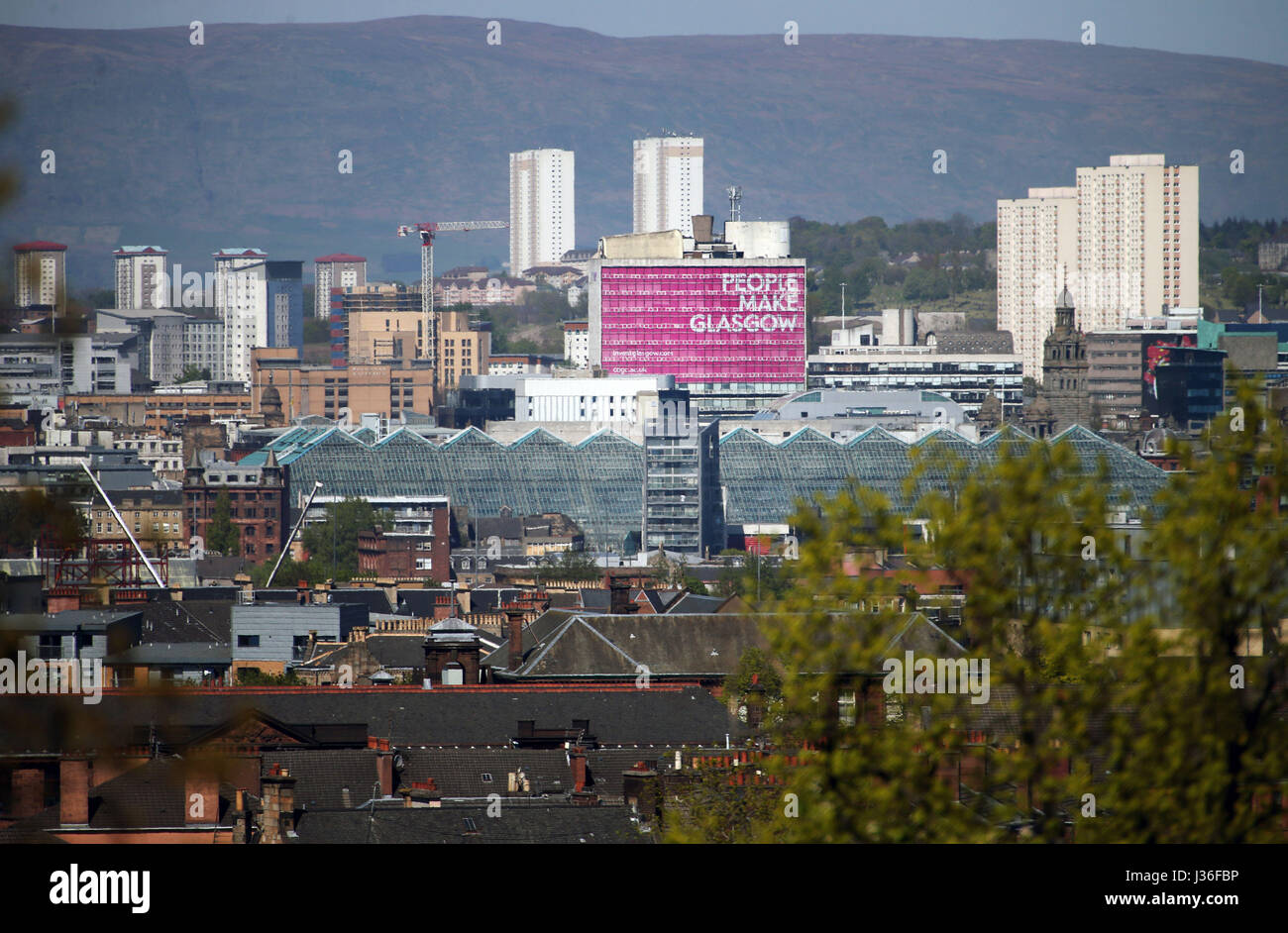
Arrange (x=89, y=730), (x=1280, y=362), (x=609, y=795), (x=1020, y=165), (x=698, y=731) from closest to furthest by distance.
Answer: (x=89, y=730) → (x=609, y=795) → (x=698, y=731) → (x=1280, y=362) → (x=1020, y=165)

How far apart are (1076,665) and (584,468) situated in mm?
108545

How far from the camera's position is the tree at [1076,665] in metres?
11.2

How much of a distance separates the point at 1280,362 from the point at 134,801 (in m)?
149

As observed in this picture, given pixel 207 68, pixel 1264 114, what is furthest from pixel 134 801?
pixel 207 68

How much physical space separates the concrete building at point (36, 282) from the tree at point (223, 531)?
308 ft

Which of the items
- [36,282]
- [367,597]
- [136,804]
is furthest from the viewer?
[367,597]

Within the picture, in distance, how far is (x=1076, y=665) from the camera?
464 inches

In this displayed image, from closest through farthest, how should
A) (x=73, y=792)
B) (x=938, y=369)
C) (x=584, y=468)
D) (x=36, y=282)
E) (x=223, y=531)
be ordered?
(x=36, y=282) → (x=73, y=792) → (x=223, y=531) → (x=584, y=468) → (x=938, y=369)

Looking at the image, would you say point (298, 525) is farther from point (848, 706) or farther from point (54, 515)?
point (54, 515)

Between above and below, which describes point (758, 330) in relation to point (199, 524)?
above

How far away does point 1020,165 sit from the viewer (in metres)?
181

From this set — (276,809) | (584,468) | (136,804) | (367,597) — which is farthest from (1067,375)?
(136,804)

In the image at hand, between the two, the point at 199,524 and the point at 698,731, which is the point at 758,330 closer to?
the point at 199,524
